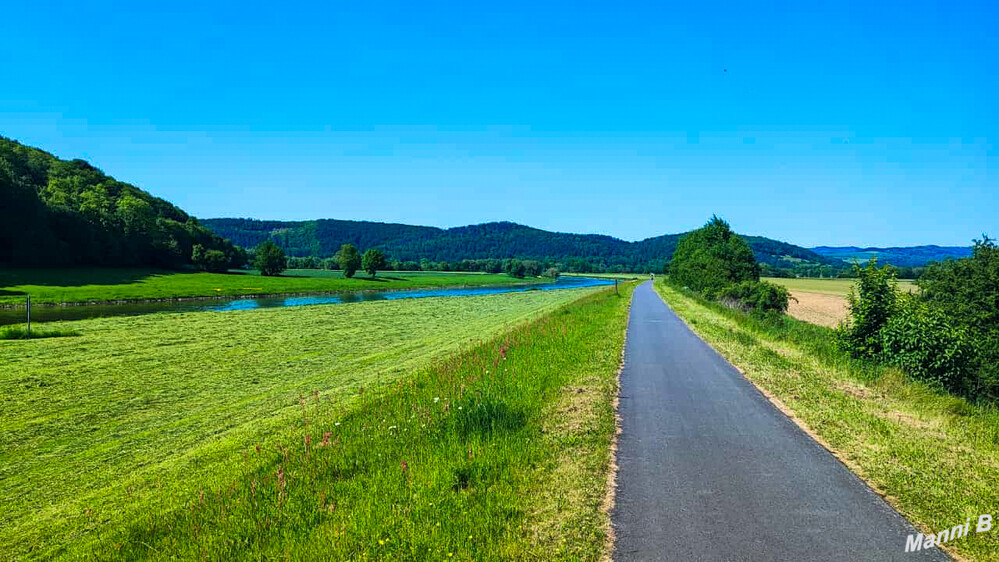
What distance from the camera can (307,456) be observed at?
7434 mm

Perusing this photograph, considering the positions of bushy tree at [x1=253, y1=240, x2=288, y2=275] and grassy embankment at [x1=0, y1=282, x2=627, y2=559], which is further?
bushy tree at [x1=253, y1=240, x2=288, y2=275]

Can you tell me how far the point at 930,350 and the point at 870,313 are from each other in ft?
9.95

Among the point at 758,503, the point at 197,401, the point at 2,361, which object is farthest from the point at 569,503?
the point at 2,361

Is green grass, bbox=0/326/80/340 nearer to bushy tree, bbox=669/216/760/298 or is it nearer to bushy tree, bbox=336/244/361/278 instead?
bushy tree, bbox=669/216/760/298

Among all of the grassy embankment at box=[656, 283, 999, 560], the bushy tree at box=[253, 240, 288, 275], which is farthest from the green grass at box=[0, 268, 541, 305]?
the grassy embankment at box=[656, 283, 999, 560]

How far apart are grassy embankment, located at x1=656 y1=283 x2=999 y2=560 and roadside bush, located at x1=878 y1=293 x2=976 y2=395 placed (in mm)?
822

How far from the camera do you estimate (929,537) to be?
505 cm

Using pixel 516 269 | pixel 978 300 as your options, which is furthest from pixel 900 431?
pixel 516 269

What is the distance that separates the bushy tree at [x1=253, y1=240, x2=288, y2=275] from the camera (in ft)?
323

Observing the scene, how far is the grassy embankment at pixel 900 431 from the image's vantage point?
570 cm

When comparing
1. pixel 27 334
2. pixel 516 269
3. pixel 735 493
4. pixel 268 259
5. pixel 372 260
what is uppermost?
pixel 372 260

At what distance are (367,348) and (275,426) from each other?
11.5 meters

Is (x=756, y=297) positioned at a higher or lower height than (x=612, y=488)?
higher

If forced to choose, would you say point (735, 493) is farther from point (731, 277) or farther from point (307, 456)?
point (731, 277)
